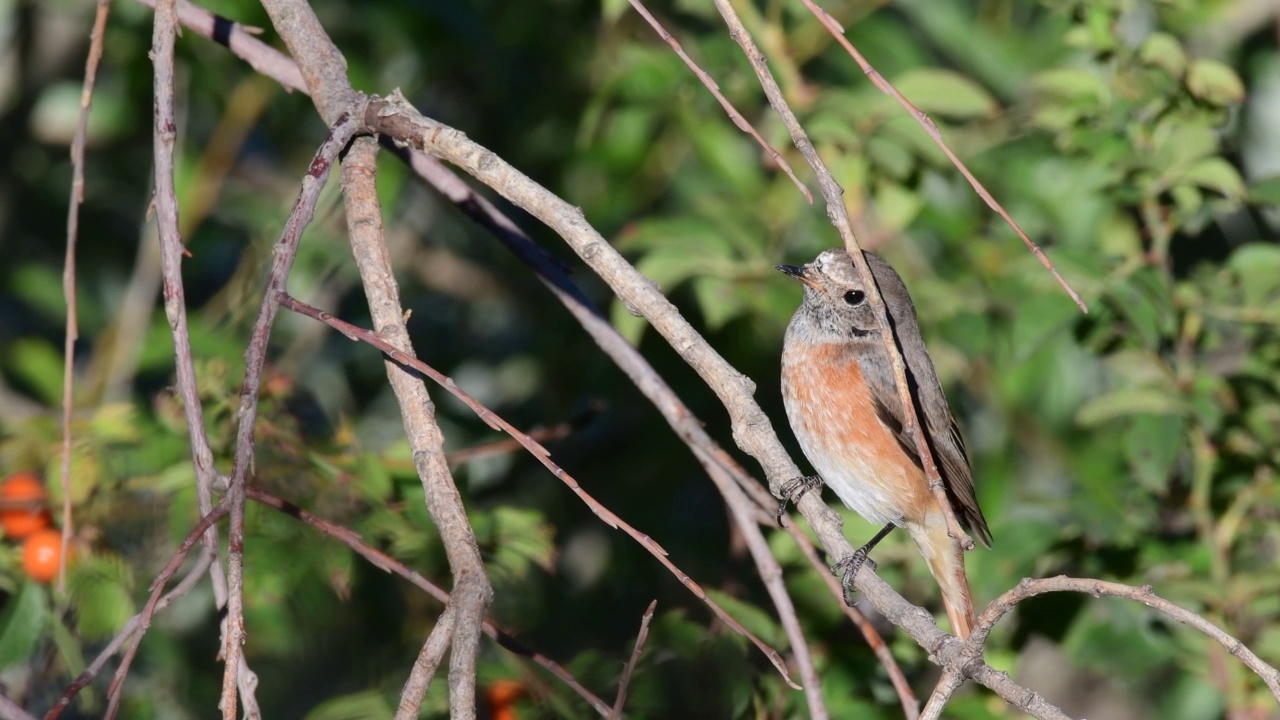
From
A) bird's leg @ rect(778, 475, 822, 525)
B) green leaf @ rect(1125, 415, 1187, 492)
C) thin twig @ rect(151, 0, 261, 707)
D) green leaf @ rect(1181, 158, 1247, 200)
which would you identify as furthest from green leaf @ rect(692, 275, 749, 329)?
thin twig @ rect(151, 0, 261, 707)

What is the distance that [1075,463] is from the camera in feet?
17.2

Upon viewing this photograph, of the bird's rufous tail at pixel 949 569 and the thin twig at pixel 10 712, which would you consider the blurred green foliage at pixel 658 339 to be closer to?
the bird's rufous tail at pixel 949 569

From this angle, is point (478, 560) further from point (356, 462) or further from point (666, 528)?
point (666, 528)

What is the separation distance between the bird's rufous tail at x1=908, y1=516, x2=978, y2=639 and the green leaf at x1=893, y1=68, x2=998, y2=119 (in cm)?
144

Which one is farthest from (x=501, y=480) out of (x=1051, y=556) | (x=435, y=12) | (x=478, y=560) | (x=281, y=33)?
(x=478, y=560)

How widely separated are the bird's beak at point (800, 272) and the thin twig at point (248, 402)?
1.79 m

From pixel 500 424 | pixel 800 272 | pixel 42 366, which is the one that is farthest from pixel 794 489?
pixel 42 366

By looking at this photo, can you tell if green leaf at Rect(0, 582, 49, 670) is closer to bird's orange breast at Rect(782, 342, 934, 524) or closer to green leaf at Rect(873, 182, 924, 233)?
bird's orange breast at Rect(782, 342, 934, 524)

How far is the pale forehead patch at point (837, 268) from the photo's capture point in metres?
4.01

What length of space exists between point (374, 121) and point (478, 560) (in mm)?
1082

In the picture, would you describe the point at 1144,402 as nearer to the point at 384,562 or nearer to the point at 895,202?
the point at 895,202

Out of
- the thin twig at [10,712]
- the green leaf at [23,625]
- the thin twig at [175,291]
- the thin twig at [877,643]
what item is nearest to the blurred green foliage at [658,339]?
the green leaf at [23,625]

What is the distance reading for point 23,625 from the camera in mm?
3238

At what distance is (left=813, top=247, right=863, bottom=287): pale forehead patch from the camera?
158 inches
